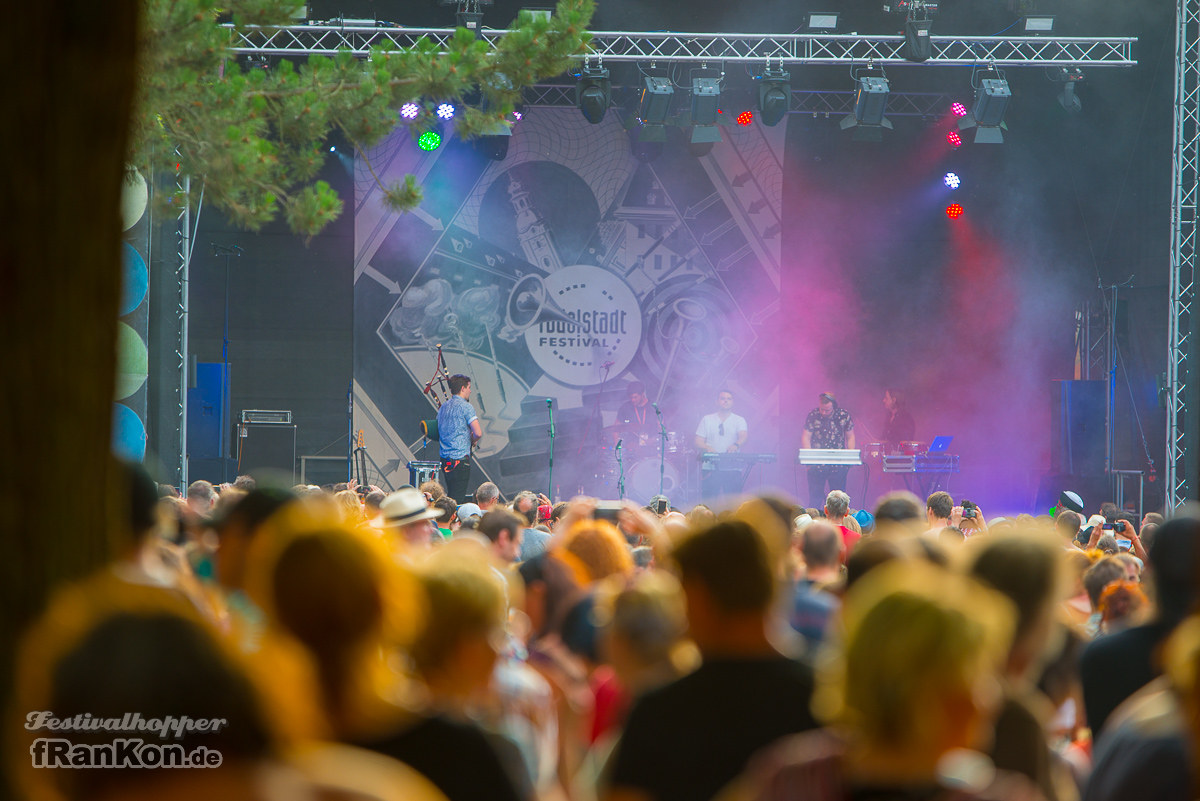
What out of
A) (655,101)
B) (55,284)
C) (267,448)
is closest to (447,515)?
(55,284)

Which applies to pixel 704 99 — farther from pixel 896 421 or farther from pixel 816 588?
Answer: pixel 816 588

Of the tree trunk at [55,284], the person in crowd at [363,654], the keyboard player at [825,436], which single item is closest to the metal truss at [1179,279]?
the keyboard player at [825,436]

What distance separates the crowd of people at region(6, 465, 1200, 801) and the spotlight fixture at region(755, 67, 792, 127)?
9.34 meters

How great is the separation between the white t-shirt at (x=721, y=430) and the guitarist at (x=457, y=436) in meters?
3.35

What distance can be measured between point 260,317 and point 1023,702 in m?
13.1

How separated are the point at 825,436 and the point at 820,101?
420 centimetres

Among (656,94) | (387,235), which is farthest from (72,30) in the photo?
(387,235)

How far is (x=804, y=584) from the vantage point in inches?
137

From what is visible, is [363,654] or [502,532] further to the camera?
[502,532]

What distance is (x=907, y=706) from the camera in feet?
4.83

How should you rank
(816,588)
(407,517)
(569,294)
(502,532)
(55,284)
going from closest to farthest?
(55,284) < (816,588) < (407,517) < (502,532) < (569,294)

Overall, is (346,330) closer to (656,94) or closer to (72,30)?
(656,94)

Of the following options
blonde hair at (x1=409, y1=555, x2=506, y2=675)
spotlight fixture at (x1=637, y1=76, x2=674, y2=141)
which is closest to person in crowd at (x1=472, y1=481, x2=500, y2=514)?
blonde hair at (x1=409, y1=555, x2=506, y2=675)

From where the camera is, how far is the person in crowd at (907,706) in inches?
58.1
